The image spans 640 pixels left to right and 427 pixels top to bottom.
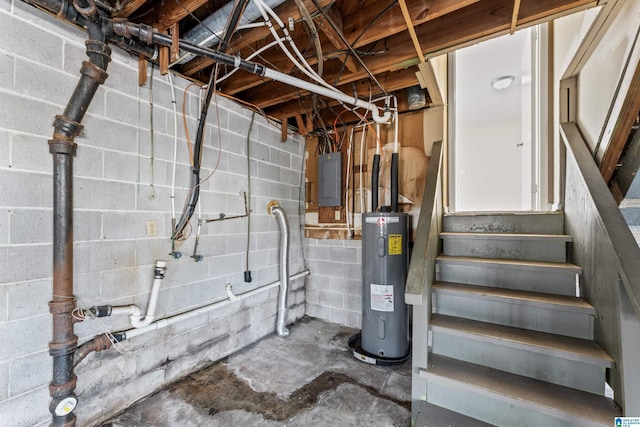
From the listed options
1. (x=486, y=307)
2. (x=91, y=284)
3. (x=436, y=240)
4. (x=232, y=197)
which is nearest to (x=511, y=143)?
(x=436, y=240)

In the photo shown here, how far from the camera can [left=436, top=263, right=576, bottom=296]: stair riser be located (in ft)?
5.96

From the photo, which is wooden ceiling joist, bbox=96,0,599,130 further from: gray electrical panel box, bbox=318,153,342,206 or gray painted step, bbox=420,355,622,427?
gray painted step, bbox=420,355,622,427

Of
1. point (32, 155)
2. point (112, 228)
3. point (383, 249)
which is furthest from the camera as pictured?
point (383, 249)

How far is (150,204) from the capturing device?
6.47ft

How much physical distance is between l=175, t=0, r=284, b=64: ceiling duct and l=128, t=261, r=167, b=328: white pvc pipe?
149 cm

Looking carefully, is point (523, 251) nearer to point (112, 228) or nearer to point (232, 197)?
point (232, 197)

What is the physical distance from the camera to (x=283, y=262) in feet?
10.0

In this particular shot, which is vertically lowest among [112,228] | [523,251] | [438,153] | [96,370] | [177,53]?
[96,370]

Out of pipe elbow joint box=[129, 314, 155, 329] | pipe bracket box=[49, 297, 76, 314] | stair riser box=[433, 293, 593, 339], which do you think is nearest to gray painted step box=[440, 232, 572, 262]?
stair riser box=[433, 293, 593, 339]

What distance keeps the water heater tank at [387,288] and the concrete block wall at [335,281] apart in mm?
703

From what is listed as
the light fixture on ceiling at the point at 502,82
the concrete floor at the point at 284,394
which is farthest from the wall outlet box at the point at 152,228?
the light fixture on ceiling at the point at 502,82

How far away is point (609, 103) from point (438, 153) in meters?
1.12

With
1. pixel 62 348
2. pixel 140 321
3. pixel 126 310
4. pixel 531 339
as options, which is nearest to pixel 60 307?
pixel 62 348

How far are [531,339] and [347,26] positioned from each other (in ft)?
7.78
